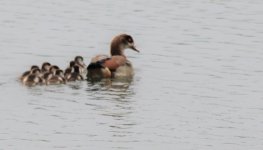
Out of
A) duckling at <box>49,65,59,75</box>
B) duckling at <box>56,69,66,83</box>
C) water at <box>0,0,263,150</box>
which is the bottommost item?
water at <box>0,0,263,150</box>

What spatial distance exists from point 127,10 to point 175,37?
13.2ft

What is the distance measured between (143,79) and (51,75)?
1997mm

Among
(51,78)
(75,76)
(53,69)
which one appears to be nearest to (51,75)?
(51,78)

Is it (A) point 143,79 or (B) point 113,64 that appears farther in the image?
(B) point 113,64

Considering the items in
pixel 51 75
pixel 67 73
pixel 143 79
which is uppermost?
pixel 51 75

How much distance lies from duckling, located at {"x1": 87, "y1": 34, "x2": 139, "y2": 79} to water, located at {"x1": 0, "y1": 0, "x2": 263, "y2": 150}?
0.99ft

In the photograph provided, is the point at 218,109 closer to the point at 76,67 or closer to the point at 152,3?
the point at 76,67

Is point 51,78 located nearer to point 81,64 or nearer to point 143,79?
point 81,64

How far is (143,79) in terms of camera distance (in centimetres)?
2027

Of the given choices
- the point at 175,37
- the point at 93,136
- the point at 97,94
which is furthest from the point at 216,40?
the point at 93,136

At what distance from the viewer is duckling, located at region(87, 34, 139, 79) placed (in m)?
20.1

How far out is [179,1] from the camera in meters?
31.3

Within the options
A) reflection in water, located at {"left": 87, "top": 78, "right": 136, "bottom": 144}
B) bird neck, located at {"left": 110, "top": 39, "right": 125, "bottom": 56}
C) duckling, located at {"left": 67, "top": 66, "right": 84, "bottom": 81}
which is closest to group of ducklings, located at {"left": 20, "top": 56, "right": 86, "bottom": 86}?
duckling, located at {"left": 67, "top": 66, "right": 84, "bottom": 81}

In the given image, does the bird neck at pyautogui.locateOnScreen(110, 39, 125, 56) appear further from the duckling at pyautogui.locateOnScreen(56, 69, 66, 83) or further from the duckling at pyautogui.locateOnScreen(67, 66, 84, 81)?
the duckling at pyautogui.locateOnScreen(56, 69, 66, 83)
